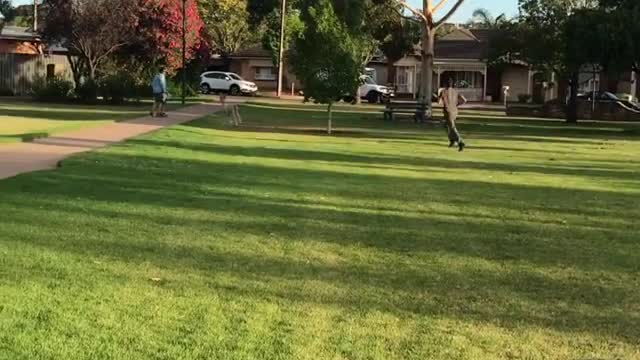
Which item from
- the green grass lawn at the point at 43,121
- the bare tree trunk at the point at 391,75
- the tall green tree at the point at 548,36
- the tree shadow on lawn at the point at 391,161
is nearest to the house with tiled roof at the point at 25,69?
the green grass lawn at the point at 43,121

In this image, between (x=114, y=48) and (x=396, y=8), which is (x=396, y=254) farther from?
(x=396, y=8)

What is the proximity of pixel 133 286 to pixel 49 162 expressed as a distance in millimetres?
8496

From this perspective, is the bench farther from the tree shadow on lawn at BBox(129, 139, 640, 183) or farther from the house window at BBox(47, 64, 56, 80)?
the house window at BBox(47, 64, 56, 80)

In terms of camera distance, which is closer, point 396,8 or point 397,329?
point 397,329

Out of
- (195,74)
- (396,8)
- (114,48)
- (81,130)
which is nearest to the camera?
(81,130)

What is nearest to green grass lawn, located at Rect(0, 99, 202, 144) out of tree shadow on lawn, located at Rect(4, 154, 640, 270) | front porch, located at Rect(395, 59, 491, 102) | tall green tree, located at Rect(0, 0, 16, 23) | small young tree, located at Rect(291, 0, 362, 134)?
tree shadow on lawn, located at Rect(4, 154, 640, 270)

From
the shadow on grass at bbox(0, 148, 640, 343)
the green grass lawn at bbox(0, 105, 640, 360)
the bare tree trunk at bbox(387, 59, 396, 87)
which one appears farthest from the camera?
the bare tree trunk at bbox(387, 59, 396, 87)

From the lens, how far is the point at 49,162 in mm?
A: 13914

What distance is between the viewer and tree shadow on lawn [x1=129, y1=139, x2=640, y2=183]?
16.1m


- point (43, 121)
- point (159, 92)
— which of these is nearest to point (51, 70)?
point (159, 92)

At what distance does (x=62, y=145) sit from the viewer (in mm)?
17078

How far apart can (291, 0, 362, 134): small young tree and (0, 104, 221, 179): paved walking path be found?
4446mm

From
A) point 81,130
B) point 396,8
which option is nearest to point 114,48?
point 396,8

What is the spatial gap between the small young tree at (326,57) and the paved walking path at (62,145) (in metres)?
4.45
